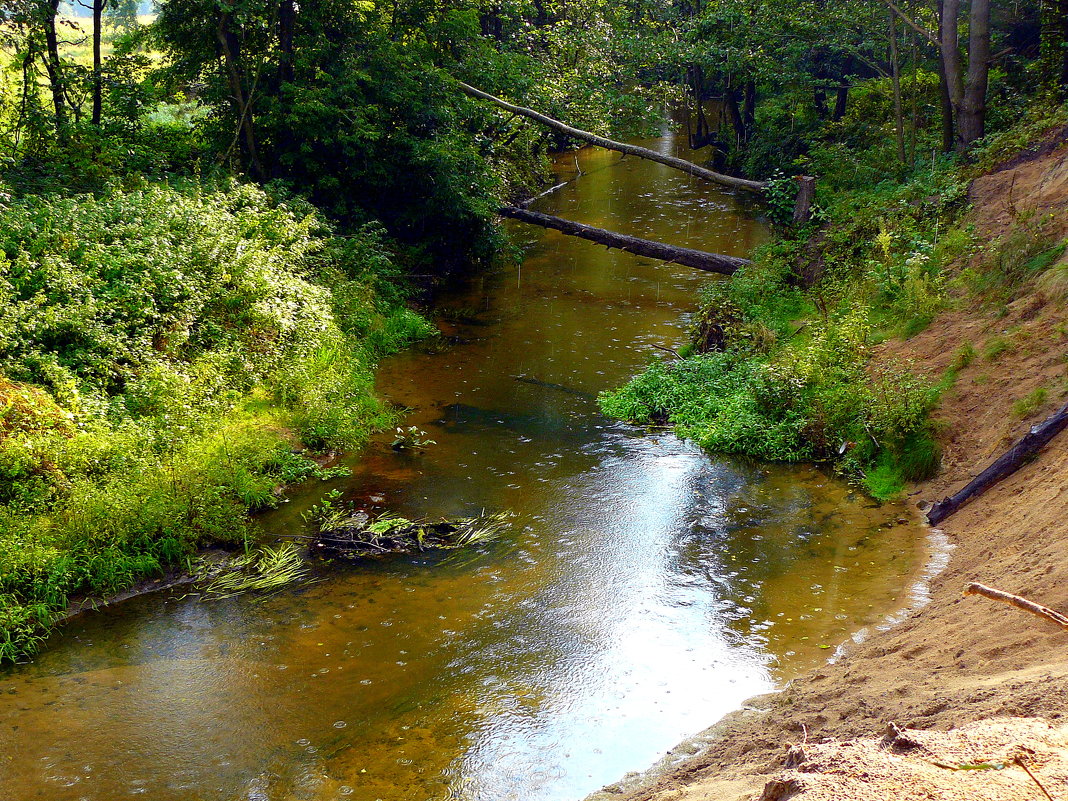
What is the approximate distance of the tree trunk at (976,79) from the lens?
520 inches

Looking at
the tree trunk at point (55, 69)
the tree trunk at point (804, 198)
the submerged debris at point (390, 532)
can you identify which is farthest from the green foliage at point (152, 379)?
the tree trunk at point (804, 198)

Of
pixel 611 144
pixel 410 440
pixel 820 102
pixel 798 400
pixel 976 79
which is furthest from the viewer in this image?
pixel 820 102

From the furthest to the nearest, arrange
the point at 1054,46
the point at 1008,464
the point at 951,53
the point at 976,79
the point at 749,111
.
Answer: the point at 749,111 → the point at 1054,46 → the point at 951,53 → the point at 976,79 → the point at 1008,464

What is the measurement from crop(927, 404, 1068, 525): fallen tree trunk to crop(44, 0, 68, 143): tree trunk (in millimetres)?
14070

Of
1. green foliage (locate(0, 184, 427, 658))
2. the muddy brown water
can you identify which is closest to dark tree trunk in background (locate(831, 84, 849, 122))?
green foliage (locate(0, 184, 427, 658))

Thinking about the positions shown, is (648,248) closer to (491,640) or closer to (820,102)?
(491,640)

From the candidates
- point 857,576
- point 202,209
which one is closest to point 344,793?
point 857,576

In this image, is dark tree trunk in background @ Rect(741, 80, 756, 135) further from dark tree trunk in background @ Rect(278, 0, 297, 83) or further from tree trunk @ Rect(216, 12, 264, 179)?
tree trunk @ Rect(216, 12, 264, 179)

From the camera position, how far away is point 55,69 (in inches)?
569

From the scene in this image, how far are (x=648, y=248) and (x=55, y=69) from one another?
1099cm

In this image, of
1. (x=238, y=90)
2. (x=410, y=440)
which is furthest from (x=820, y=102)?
(x=410, y=440)

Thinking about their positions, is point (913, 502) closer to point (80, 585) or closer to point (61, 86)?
point (80, 585)

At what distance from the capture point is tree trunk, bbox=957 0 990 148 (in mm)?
13203

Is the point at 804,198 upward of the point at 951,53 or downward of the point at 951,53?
downward
